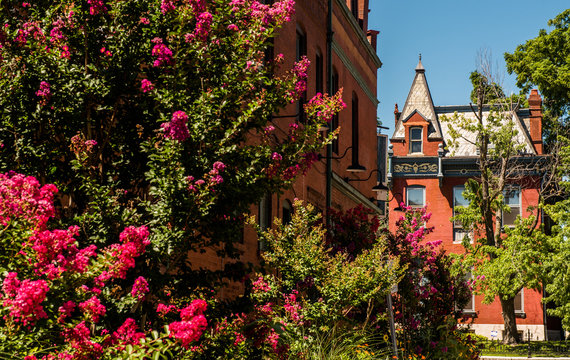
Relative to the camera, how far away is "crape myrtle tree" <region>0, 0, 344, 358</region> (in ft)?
23.5

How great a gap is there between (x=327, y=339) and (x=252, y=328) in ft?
10.2

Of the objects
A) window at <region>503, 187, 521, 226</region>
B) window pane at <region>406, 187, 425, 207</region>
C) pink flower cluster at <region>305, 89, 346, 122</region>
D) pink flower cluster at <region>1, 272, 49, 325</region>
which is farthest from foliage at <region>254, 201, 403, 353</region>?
window at <region>503, 187, 521, 226</region>

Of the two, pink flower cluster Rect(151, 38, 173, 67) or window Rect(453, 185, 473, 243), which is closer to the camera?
pink flower cluster Rect(151, 38, 173, 67)

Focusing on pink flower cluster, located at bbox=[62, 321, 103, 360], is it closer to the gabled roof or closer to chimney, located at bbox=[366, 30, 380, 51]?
chimney, located at bbox=[366, 30, 380, 51]

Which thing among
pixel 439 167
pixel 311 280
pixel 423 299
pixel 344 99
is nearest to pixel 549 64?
pixel 439 167

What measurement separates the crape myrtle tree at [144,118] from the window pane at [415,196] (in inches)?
1671

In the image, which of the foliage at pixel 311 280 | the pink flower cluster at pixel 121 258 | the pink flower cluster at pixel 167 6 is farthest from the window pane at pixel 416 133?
the pink flower cluster at pixel 121 258

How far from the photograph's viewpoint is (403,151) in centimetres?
5081

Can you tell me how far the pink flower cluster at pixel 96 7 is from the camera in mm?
7410

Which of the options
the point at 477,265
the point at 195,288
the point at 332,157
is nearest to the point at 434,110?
the point at 477,265

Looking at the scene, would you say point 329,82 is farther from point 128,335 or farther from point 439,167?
point 439,167

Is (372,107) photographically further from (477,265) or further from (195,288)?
(195,288)

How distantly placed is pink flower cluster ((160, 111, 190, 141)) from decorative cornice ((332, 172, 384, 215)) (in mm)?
14839

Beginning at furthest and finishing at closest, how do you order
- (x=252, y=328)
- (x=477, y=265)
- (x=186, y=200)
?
1. (x=477, y=265)
2. (x=252, y=328)
3. (x=186, y=200)
